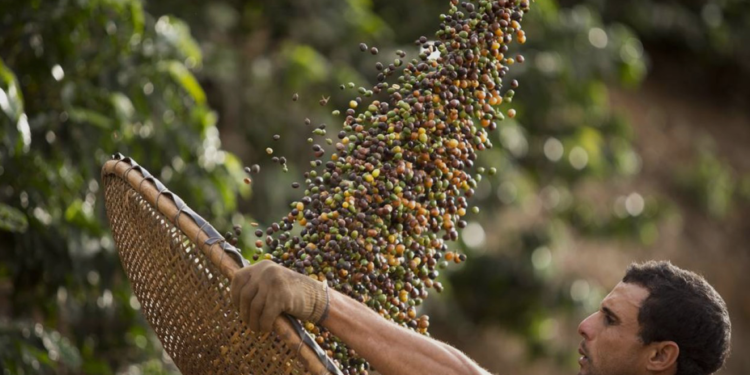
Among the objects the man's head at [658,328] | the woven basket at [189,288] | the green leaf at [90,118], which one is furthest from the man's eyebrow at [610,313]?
the green leaf at [90,118]

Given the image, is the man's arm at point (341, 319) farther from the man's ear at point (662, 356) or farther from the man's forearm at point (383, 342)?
the man's ear at point (662, 356)

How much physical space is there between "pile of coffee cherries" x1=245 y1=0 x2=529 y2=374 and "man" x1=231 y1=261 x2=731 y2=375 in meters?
0.19

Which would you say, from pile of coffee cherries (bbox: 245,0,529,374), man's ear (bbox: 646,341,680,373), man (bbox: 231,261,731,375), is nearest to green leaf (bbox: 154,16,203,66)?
pile of coffee cherries (bbox: 245,0,529,374)

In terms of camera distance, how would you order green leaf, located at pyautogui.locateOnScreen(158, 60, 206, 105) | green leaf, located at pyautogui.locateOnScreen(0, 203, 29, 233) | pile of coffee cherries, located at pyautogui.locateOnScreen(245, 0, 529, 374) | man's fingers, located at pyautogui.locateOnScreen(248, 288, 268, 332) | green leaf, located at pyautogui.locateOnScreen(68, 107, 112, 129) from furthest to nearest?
1. green leaf, located at pyautogui.locateOnScreen(158, 60, 206, 105)
2. green leaf, located at pyautogui.locateOnScreen(68, 107, 112, 129)
3. green leaf, located at pyautogui.locateOnScreen(0, 203, 29, 233)
4. pile of coffee cherries, located at pyautogui.locateOnScreen(245, 0, 529, 374)
5. man's fingers, located at pyautogui.locateOnScreen(248, 288, 268, 332)

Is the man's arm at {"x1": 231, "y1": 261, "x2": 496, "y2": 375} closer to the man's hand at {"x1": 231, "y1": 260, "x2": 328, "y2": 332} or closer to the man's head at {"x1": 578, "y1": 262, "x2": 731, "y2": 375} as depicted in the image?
the man's hand at {"x1": 231, "y1": 260, "x2": 328, "y2": 332}

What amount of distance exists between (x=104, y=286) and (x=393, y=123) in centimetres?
195

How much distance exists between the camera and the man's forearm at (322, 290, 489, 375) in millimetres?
1824

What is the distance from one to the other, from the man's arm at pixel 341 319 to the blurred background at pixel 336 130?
147cm

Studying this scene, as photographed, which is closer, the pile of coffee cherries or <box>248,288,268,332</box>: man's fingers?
<box>248,288,268,332</box>: man's fingers

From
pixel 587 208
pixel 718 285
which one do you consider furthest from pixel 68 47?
pixel 718 285

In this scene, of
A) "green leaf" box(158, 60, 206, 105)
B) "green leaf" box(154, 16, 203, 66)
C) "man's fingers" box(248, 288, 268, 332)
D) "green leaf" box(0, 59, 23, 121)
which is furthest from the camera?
"green leaf" box(154, 16, 203, 66)

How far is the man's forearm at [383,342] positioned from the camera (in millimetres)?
1824

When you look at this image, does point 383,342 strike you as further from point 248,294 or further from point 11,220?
point 11,220

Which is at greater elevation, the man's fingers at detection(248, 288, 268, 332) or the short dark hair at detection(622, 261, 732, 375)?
the short dark hair at detection(622, 261, 732, 375)
